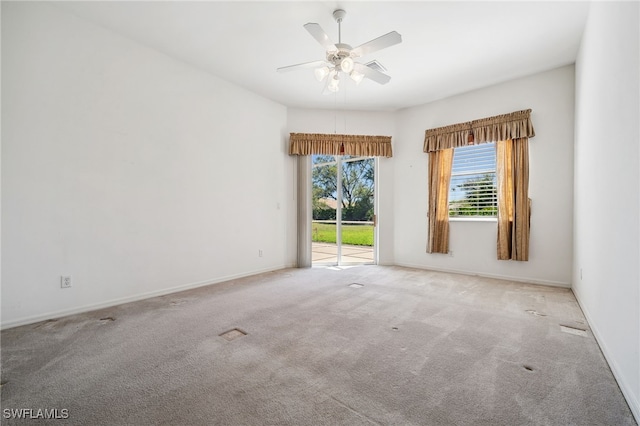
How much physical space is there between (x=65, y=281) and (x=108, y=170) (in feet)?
3.91

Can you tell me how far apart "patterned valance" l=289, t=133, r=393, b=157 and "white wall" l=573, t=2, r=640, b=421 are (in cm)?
294

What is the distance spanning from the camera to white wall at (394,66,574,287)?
13.1 feet

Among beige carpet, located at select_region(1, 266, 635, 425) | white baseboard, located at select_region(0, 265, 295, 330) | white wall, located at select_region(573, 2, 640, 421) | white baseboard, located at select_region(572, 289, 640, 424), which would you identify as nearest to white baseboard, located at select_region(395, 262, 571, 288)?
beige carpet, located at select_region(1, 266, 635, 425)

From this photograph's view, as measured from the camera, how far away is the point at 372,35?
326 cm

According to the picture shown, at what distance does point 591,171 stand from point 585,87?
3.45 feet

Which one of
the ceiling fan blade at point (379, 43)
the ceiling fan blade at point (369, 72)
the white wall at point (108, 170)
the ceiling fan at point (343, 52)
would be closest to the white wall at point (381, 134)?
the white wall at point (108, 170)

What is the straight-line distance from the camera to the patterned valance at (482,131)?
422 centimetres

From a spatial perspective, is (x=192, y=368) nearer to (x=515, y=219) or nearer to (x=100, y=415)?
(x=100, y=415)

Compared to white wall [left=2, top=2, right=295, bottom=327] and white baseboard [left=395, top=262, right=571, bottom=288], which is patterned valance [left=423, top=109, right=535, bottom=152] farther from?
white wall [left=2, top=2, right=295, bottom=327]

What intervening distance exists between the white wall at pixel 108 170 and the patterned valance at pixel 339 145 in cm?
99

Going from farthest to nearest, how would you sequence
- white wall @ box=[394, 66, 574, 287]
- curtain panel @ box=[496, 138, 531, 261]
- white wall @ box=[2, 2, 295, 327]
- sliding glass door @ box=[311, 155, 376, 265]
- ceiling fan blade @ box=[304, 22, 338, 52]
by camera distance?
sliding glass door @ box=[311, 155, 376, 265]
curtain panel @ box=[496, 138, 531, 261]
white wall @ box=[394, 66, 574, 287]
white wall @ box=[2, 2, 295, 327]
ceiling fan blade @ box=[304, 22, 338, 52]

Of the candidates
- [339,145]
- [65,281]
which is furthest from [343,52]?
[65,281]

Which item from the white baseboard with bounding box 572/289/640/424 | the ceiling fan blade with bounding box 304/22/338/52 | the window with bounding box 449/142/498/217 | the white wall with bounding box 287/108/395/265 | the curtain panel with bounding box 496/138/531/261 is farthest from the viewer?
the white wall with bounding box 287/108/395/265

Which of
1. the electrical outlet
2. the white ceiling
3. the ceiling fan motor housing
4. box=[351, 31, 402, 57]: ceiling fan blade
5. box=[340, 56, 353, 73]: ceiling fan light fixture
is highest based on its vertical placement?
the white ceiling
